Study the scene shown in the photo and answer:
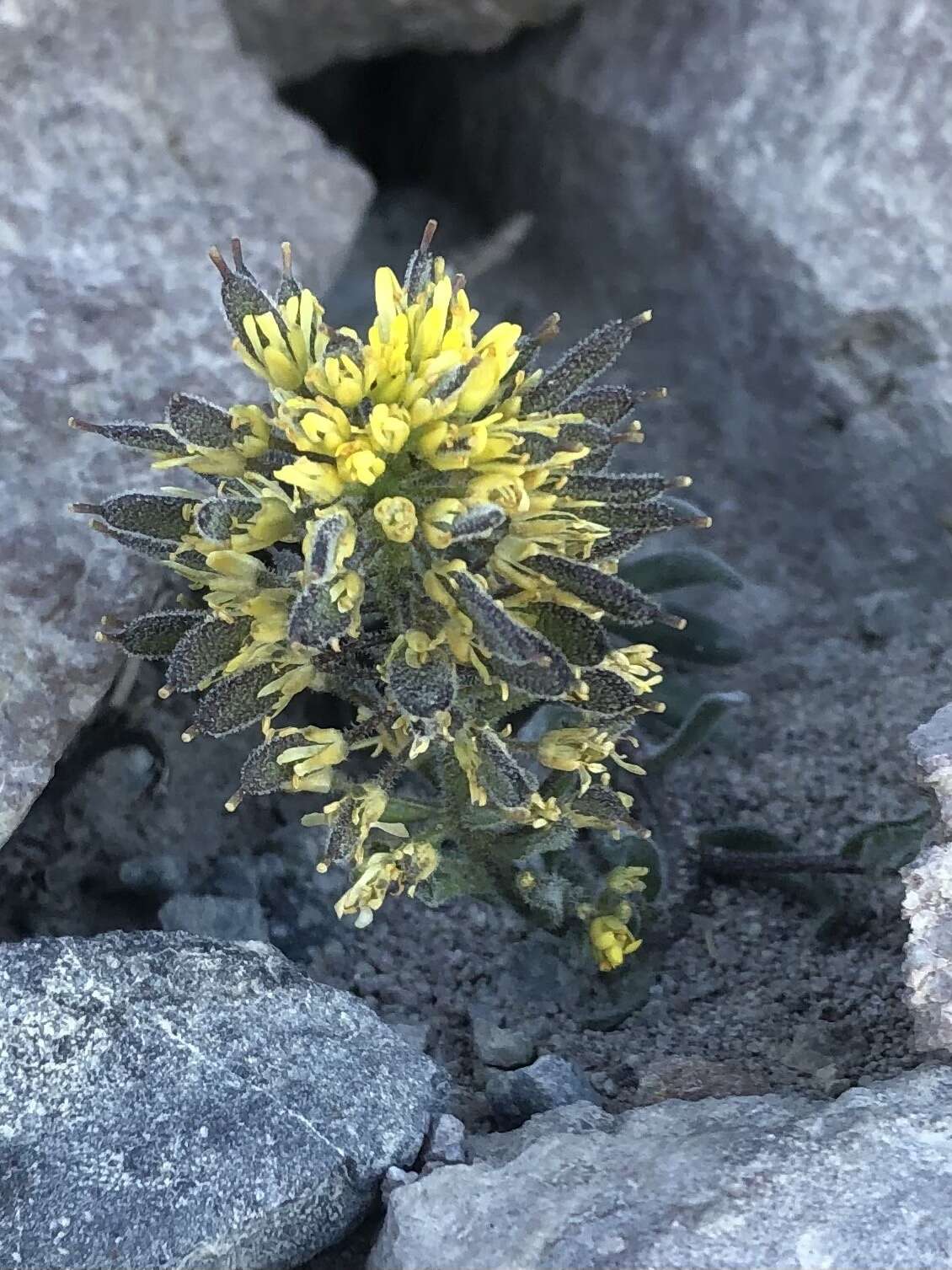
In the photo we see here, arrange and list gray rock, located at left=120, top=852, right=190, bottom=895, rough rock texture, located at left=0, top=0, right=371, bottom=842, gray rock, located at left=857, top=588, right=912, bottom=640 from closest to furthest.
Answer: rough rock texture, located at left=0, top=0, right=371, bottom=842
gray rock, located at left=120, top=852, right=190, bottom=895
gray rock, located at left=857, top=588, right=912, bottom=640

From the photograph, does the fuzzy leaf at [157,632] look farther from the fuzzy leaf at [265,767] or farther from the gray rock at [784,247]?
the gray rock at [784,247]

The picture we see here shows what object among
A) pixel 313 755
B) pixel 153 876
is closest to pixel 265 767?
pixel 313 755

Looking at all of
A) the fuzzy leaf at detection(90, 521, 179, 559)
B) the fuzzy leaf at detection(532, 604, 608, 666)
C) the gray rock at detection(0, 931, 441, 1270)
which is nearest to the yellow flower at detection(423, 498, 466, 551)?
the fuzzy leaf at detection(532, 604, 608, 666)

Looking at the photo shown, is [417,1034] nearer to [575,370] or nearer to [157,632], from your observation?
[157,632]

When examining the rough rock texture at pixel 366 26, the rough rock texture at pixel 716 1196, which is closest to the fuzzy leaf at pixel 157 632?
the rough rock texture at pixel 716 1196

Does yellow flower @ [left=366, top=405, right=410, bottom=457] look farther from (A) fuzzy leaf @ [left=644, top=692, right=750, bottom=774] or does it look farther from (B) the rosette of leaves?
(A) fuzzy leaf @ [left=644, top=692, right=750, bottom=774]
